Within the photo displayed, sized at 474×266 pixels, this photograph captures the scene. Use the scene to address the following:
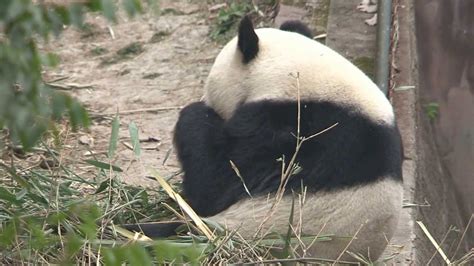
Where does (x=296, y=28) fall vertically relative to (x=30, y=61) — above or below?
below

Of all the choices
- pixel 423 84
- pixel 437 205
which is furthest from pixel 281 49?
pixel 423 84

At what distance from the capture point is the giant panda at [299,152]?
417cm

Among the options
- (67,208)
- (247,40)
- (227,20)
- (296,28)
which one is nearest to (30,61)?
(67,208)

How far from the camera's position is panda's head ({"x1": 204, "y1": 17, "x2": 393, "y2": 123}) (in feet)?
14.0

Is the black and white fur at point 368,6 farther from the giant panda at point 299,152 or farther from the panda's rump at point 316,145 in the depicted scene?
the panda's rump at point 316,145

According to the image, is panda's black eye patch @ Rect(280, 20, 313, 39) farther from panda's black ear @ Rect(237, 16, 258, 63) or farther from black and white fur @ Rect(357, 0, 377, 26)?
black and white fur @ Rect(357, 0, 377, 26)

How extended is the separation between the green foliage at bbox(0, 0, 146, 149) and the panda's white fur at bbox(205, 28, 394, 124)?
2447 millimetres

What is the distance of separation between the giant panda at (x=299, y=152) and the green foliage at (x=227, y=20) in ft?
10.5

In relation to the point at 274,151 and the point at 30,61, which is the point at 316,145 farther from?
the point at 30,61

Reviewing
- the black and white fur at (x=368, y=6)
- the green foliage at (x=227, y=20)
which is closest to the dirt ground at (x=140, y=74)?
the green foliage at (x=227, y=20)

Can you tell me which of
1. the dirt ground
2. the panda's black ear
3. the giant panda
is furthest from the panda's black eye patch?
the dirt ground

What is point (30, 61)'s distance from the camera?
1.82 m

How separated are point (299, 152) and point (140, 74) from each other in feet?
10.9

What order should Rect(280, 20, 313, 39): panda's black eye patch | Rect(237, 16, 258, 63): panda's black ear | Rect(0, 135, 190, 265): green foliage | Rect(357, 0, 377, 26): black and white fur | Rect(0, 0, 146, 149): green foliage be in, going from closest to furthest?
Rect(0, 0, 146, 149): green foliage → Rect(0, 135, 190, 265): green foliage → Rect(237, 16, 258, 63): panda's black ear → Rect(280, 20, 313, 39): panda's black eye patch → Rect(357, 0, 377, 26): black and white fur
